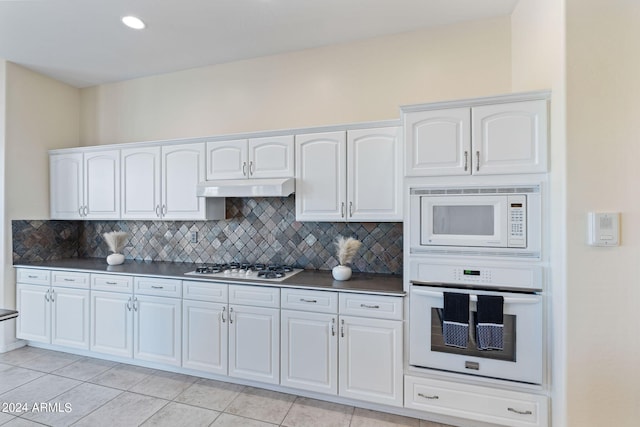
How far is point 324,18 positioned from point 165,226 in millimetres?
2784

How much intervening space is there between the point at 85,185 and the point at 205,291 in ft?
7.02

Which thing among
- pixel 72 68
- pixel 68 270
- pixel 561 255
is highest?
pixel 72 68

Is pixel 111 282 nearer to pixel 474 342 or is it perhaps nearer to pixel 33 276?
pixel 33 276

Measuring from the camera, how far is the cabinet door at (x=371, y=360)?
225 centimetres

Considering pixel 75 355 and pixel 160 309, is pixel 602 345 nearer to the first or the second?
pixel 160 309

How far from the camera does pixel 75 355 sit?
10.7 feet

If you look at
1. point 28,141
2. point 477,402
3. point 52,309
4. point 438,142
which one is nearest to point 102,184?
point 28,141

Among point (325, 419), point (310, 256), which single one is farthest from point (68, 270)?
point (325, 419)

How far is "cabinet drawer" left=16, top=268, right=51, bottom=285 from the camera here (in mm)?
3284

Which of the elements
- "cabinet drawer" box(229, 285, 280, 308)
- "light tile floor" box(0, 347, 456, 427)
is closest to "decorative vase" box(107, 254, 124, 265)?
"light tile floor" box(0, 347, 456, 427)

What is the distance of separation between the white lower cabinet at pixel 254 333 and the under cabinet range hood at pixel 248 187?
0.81 meters

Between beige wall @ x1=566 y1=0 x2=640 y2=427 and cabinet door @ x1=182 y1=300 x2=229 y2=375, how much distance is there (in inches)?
95.5

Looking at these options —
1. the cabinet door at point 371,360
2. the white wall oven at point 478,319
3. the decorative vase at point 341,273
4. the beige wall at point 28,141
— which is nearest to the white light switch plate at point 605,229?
the white wall oven at point 478,319

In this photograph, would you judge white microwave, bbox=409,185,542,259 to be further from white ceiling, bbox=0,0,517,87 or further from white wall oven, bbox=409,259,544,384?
white ceiling, bbox=0,0,517,87
